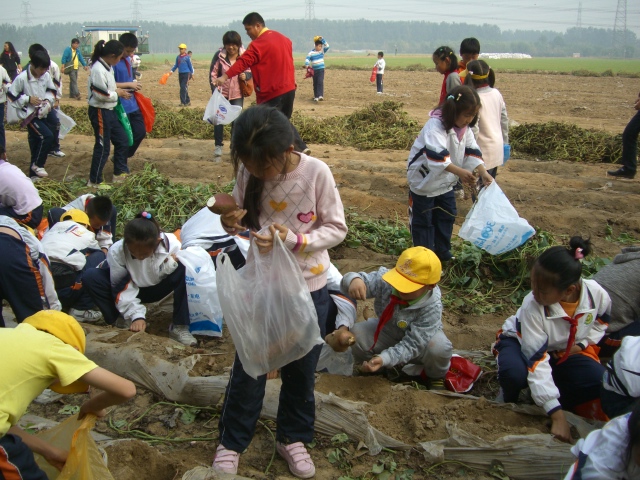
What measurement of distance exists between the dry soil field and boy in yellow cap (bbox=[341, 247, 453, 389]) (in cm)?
24

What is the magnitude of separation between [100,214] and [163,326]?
0.97 m

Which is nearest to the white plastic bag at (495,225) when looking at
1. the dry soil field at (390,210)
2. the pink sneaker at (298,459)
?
the dry soil field at (390,210)

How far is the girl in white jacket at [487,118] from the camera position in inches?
203

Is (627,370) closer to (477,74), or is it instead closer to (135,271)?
(135,271)

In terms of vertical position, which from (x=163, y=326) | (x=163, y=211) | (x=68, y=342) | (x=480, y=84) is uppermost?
(x=480, y=84)

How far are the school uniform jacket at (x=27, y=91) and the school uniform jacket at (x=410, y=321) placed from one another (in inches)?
228

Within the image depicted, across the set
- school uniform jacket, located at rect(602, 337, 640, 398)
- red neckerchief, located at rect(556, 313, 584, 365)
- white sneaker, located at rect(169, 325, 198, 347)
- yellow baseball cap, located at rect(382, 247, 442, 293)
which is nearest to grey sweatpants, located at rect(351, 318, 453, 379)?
yellow baseball cap, located at rect(382, 247, 442, 293)

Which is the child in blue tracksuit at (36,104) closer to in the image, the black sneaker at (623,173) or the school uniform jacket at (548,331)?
the school uniform jacket at (548,331)

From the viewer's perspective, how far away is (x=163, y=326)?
14.0 feet

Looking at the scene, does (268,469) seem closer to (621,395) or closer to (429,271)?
(429,271)

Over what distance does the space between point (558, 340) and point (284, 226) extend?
151cm

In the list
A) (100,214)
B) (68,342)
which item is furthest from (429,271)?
(100,214)

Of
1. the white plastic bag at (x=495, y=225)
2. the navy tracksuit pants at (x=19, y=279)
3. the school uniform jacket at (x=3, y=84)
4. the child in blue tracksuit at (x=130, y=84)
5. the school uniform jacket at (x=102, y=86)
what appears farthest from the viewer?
the school uniform jacket at (x=3, y=84)

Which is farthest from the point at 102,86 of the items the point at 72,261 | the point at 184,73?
the point at 184,73
